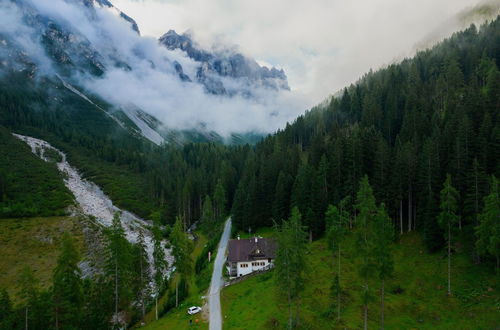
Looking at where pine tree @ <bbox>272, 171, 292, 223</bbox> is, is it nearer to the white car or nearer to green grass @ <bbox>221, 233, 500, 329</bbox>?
green grass @ <bbox>221, 233, 500, 329</bbox>

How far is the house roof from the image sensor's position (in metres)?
59.4

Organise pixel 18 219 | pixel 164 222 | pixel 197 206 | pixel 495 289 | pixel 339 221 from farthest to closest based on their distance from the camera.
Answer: pixel 197 206
pixel 164 222
pixel 18 219
pixel 339 221
pixel 495 289

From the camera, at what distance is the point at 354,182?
216ft

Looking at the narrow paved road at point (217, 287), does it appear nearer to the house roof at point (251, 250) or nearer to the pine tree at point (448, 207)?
the house roof at point (251, 250)

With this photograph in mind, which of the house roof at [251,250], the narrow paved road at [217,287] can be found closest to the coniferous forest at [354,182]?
the narrow paved road at [217,287]

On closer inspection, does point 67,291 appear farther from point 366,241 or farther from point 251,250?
point 366,241

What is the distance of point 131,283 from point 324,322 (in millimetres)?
31729

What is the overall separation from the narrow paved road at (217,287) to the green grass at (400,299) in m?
1.06

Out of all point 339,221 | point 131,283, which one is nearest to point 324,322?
point 339,221

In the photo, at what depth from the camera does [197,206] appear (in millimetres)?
111312

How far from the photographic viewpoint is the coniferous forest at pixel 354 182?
39031 millimetres

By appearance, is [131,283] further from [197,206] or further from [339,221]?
[197,206]

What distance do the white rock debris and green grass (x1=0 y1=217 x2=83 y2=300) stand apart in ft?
37.9

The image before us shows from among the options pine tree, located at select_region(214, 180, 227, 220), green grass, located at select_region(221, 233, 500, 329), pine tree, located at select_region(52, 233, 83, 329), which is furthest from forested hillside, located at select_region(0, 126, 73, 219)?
green grass, located at select_region(221, 233, 500, 329)
